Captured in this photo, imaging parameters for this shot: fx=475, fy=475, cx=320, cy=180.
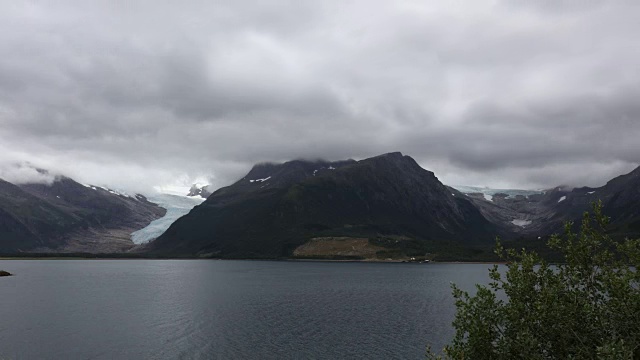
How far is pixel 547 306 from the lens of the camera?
1035 inches

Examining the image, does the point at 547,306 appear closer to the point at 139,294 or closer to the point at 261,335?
the point at 261,335

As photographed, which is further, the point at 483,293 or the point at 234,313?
the point at 234,313

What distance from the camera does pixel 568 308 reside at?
2642 cm

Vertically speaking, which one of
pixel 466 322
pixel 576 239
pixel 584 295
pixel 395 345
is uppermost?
pixel 576 239

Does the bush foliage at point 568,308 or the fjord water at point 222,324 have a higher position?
the bush foliage at point 568,308

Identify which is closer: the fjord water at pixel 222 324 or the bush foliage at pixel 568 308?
the bush foliage at pixel 568 308

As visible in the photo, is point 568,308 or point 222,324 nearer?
point 568,308

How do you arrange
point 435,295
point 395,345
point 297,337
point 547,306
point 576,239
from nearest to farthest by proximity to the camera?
point 547,306 → point 576,239 → point 395,345 → point 297,337 → point 435,295

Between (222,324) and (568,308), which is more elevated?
(568,308)

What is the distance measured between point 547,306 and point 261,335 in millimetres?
84529

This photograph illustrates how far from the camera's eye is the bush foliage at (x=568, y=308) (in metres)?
25.2

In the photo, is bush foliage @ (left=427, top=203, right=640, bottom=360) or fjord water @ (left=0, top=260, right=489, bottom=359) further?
fjord water @ (left=0, top=260, right=489, bottom=359)

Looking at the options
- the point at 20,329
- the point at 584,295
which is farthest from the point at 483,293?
the point at 20,329

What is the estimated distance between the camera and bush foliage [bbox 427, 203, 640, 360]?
82.6ft
